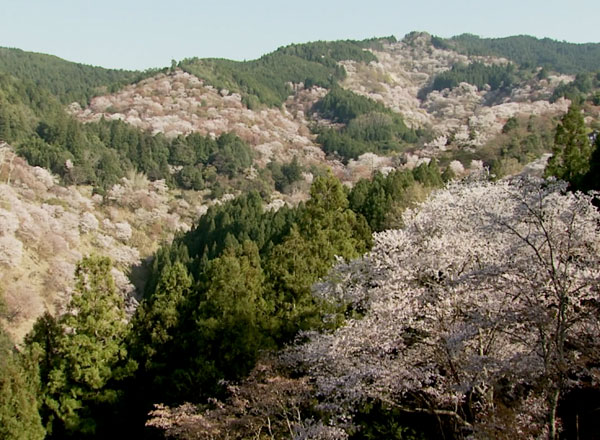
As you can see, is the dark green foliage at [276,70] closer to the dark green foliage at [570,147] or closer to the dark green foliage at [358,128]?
the dark green foliage at [358,128]

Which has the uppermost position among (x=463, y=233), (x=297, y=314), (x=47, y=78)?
(x=47, y=78)

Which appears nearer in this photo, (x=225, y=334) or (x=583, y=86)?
(x=225, y=334)

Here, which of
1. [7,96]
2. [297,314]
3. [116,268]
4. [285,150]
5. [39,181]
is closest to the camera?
[297,314]

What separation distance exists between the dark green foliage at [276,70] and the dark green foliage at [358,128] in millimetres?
14565

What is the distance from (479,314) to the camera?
11.7m

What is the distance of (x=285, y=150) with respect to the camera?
11800 cm

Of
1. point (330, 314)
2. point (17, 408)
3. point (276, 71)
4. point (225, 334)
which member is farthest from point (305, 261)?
point (276, 71)

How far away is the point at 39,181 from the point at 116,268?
15698 mm

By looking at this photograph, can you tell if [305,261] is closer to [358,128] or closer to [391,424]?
[391,424]

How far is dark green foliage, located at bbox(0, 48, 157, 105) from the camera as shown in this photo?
133 m

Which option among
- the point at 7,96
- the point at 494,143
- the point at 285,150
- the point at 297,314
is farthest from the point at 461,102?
the point at 297,314

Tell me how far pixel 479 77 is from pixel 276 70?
6032cm

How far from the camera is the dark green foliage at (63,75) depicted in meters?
133

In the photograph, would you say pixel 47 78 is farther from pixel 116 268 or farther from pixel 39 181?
pixel 116 268
